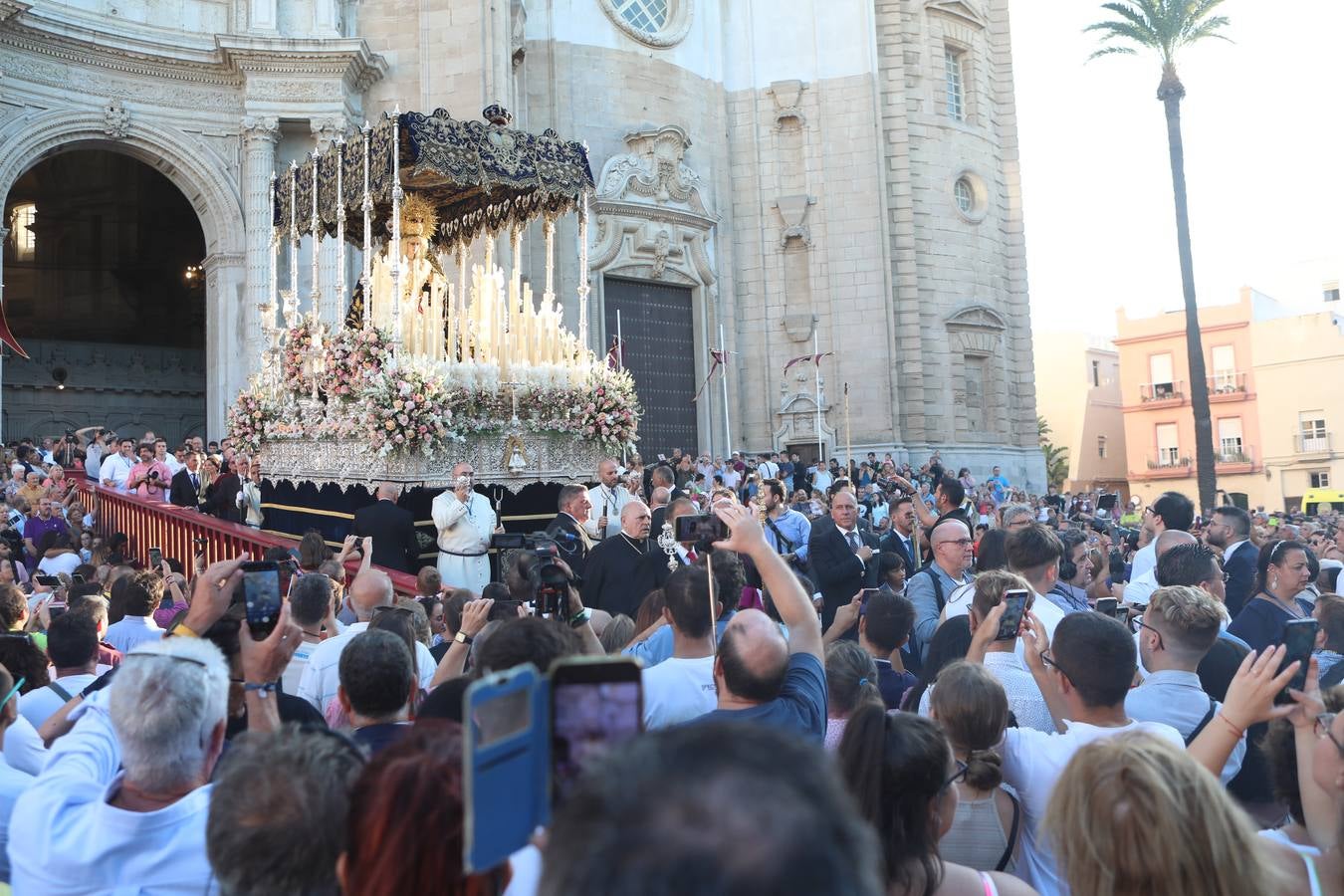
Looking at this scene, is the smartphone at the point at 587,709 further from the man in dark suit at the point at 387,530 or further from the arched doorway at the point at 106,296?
the arched doorway at the point at 106,296

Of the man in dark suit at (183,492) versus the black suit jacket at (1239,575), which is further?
the man in dark suit at (183,492)

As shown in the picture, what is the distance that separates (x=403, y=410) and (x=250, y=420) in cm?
370

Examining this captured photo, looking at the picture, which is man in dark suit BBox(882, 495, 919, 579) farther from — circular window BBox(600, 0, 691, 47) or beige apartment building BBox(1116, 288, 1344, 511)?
beige apartment building BBox(1116, 288, 1344, 511)

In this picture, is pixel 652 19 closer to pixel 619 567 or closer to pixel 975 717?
pixel 619 567

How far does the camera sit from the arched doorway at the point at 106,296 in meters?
27.3

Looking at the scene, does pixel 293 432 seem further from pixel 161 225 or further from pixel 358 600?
pixel 161 225

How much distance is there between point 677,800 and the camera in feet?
3.87

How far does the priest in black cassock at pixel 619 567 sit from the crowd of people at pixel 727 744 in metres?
1.15

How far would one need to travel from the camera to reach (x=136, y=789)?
2.62 meters

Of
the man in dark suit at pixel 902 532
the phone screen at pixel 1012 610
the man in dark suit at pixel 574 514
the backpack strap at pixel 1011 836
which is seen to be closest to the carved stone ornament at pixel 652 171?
the man in dark suit at pixel 574 514

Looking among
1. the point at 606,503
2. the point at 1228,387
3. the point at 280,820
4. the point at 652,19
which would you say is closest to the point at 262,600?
the point at 280,820

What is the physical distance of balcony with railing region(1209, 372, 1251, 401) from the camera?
1825 inches

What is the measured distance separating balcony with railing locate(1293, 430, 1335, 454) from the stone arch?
41.7m

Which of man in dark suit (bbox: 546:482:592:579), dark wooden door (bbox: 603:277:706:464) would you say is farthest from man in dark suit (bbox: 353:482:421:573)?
dark wooden door (bbox: 603:277:706:464)
